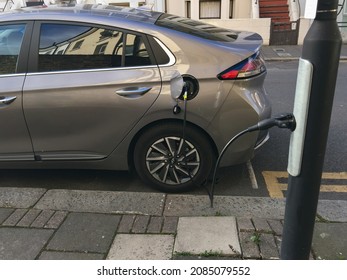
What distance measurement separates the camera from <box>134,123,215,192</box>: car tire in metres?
3.07

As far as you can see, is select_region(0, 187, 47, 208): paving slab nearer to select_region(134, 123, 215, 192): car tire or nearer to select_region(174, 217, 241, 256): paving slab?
select_region(134, 123, 215, 192): car tire

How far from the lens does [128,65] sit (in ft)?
9.95

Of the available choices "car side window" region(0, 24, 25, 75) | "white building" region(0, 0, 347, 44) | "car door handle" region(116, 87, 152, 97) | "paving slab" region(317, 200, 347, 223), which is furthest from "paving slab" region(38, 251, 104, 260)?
"white building" region(0, 0, 347, 44)

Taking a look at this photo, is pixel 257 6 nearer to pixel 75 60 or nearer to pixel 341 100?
pixel 341 100

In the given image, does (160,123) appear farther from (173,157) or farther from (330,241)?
(330,241)

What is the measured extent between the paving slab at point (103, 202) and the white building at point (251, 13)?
10.1m

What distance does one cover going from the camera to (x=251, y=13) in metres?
13.7

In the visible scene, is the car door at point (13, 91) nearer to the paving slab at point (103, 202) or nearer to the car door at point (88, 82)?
the car door at point (88, 82)

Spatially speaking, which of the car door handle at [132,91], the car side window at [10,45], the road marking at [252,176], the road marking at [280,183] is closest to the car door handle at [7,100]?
the car side window at [10,45]

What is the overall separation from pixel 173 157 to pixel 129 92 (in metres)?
0.68

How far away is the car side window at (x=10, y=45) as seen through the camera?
3162 millimetres

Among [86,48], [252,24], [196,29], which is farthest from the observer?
[252,24]

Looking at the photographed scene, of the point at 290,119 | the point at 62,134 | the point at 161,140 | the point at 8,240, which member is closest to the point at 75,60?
the point at 62,134

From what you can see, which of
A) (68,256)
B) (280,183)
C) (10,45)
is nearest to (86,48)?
(10,45)
